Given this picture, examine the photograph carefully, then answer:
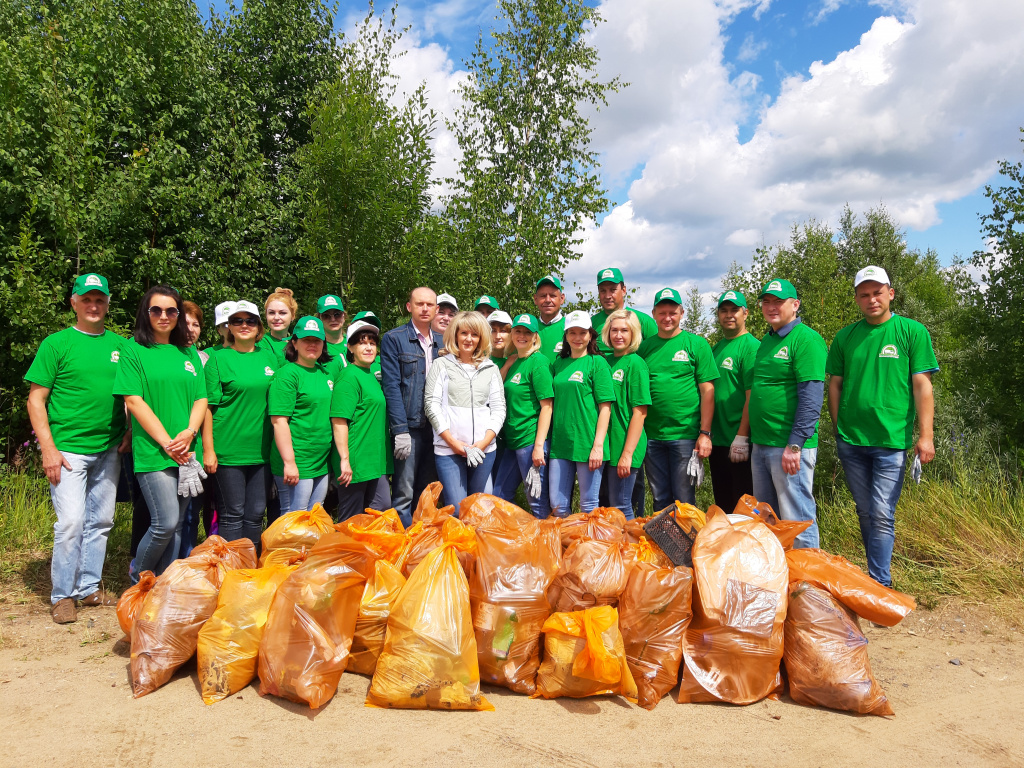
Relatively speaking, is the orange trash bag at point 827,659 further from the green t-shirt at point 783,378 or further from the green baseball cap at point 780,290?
the green baseball cap at point 780,290

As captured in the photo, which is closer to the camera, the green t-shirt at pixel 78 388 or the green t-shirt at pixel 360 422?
the green t-shirt at pixel 78 388

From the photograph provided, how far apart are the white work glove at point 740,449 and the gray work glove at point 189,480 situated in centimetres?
344

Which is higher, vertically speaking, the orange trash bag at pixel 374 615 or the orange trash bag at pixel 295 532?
the orange trash bag at pixel 295 532

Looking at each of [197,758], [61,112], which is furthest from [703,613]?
[61,112]

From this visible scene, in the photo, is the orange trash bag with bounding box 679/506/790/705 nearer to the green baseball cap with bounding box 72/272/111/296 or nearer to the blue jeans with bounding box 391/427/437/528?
the blue jeans with bounding box 391/427/437/528

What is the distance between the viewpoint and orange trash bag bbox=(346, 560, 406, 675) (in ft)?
9.09


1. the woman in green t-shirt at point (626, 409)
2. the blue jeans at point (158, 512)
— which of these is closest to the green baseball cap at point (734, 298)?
the woman in green t-shirt at point (626, 409)

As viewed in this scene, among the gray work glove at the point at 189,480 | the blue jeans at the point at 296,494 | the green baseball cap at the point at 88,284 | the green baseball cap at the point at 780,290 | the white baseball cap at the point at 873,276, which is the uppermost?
the white baseball cap at the point at 873,276

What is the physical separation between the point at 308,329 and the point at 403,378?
712 mm

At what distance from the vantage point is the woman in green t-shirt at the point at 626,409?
4156 millimetres

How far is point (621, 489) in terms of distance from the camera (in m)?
4.28

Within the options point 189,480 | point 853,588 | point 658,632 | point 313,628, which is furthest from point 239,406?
point 853,588

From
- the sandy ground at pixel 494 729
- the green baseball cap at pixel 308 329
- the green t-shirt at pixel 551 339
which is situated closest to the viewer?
the sandy ground at pixel 494 729

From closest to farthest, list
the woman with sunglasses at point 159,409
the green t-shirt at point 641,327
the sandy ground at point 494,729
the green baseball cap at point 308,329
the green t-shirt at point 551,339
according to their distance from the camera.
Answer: the sandy ground at point 494,729
the woman with sunglasses at point 159,409
the green baseball cap at point 308,329
the green t-shirt at point 641,327
the green t-shirt at point 551,339
